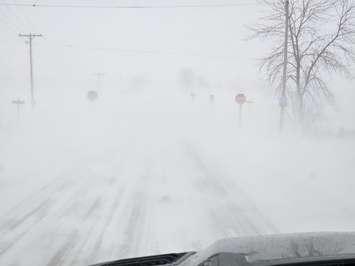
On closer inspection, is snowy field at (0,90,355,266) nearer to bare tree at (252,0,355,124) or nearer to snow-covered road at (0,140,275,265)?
snow-covered road at (0,140,275,265)

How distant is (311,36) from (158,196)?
20.6 m

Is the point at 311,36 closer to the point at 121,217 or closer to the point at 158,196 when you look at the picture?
the point at 158,196

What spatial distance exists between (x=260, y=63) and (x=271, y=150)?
9.66 m

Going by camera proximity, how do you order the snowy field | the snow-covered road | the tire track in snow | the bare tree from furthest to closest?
the bare tree < the tire track in snow < the snowy field < the snow-covered road

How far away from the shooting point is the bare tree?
28.2m

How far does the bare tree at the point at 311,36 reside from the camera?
2820cm

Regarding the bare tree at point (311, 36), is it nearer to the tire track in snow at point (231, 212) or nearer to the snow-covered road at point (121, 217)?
the snow-covered road at point (121, 217)

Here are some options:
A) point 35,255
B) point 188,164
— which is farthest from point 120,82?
point 35,255

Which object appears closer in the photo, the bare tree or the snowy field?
the snowy field

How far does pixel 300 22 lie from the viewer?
93.5ft

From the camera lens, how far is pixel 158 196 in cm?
1218

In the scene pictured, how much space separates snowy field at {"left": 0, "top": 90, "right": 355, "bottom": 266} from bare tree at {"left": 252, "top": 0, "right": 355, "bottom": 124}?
7300 mm

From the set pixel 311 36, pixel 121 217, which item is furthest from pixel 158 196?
pixel 311 36

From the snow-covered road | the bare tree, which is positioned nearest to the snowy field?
the snow-covered road
